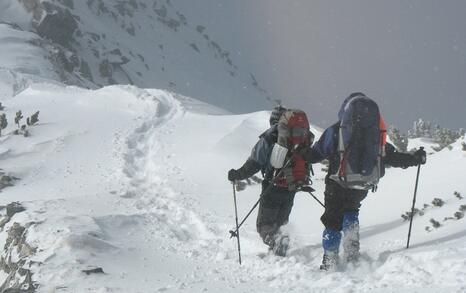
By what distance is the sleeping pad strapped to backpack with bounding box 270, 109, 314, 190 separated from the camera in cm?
645

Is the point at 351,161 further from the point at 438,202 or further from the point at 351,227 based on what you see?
the point at 438,202

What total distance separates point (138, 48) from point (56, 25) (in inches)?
627

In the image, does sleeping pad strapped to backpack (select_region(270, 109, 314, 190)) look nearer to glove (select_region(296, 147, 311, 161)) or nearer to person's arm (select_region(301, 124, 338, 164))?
glove (select_region(296, 147, 311, 161))

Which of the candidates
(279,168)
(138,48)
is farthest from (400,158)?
(138,48)

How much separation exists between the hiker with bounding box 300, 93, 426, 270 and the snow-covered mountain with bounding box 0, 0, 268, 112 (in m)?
42.4

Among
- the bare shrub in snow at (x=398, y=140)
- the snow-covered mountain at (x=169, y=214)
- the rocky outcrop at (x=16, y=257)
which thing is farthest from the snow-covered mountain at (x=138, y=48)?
the rocky outcrop at (x=16, y=257)

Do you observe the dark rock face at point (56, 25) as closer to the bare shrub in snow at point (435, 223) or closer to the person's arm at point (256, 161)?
the person's arm at point (256, 161)

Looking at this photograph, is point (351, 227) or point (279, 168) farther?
point (279, 168)

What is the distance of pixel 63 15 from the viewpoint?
2402 inches

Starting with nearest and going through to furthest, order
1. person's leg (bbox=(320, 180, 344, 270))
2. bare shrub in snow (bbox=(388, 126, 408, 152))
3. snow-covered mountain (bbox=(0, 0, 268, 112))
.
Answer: person's leg (bbox=(320, 180, 344, 270)) < bare shrub in snow (bbox=(388, 126, 408, 152)) < snow-covered mountain (bbox=(0, 0, 268, 112))

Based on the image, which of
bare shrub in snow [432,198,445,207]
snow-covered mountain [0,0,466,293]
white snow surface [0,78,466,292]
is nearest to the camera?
white snow surface [0,78,466,292]

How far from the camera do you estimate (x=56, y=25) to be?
59.8 metres

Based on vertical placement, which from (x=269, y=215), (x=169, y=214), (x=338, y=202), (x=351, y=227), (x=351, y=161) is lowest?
(x=169, y=214)

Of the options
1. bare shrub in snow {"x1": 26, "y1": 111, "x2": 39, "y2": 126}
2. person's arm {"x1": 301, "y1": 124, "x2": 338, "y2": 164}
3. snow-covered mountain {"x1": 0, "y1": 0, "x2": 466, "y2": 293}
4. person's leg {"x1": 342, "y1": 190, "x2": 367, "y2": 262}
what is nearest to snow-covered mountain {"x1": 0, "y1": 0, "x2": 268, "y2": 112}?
bare shrub in snow {"x1": 26, "y1": 111, "x2": 39, "y2": 126}
